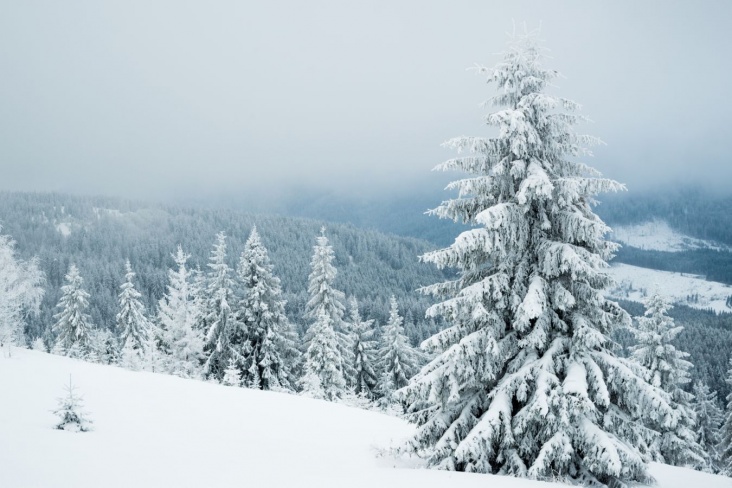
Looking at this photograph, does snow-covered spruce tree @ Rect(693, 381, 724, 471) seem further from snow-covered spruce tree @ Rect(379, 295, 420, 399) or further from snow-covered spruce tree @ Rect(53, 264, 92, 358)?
snow-covered spruce tree @ Rect(53, 264, 92, 358)

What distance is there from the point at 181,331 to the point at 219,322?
3.85 m

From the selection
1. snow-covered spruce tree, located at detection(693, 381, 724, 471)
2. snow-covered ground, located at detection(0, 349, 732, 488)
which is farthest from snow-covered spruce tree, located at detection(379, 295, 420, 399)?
snow-covered spruce tree, located at detection(693, 381, 724, 471)

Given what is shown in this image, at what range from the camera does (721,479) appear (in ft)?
42.1

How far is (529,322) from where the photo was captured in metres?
10.3

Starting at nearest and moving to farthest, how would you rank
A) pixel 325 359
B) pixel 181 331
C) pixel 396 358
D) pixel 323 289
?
pixel 325 359 → pixel 181 331 → pixel 323 289 → pixel 396 358

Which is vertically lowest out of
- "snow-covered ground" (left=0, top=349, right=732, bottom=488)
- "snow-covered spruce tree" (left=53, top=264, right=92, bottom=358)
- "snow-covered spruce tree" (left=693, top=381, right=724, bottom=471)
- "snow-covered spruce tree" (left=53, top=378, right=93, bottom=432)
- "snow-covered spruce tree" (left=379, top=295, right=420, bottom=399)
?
"snow-covered spruce tree" (left=693, top=381, right=724, bottom=471)

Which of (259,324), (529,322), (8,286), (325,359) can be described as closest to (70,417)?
(529,322)

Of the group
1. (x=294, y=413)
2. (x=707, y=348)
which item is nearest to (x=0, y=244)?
(x=294, y=413)

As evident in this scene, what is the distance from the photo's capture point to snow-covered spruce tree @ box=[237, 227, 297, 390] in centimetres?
3346

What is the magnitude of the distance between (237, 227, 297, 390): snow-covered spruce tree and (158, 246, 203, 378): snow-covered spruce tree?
280cm

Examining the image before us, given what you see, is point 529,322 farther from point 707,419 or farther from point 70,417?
point 707,419

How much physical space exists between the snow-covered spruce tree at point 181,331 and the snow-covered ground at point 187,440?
16.4 m

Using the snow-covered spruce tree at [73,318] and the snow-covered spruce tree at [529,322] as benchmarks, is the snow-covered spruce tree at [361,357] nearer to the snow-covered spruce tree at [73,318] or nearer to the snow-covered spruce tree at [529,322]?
the snow-covered spruce tree at [73,318]

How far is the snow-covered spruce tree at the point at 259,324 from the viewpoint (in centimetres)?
3346
